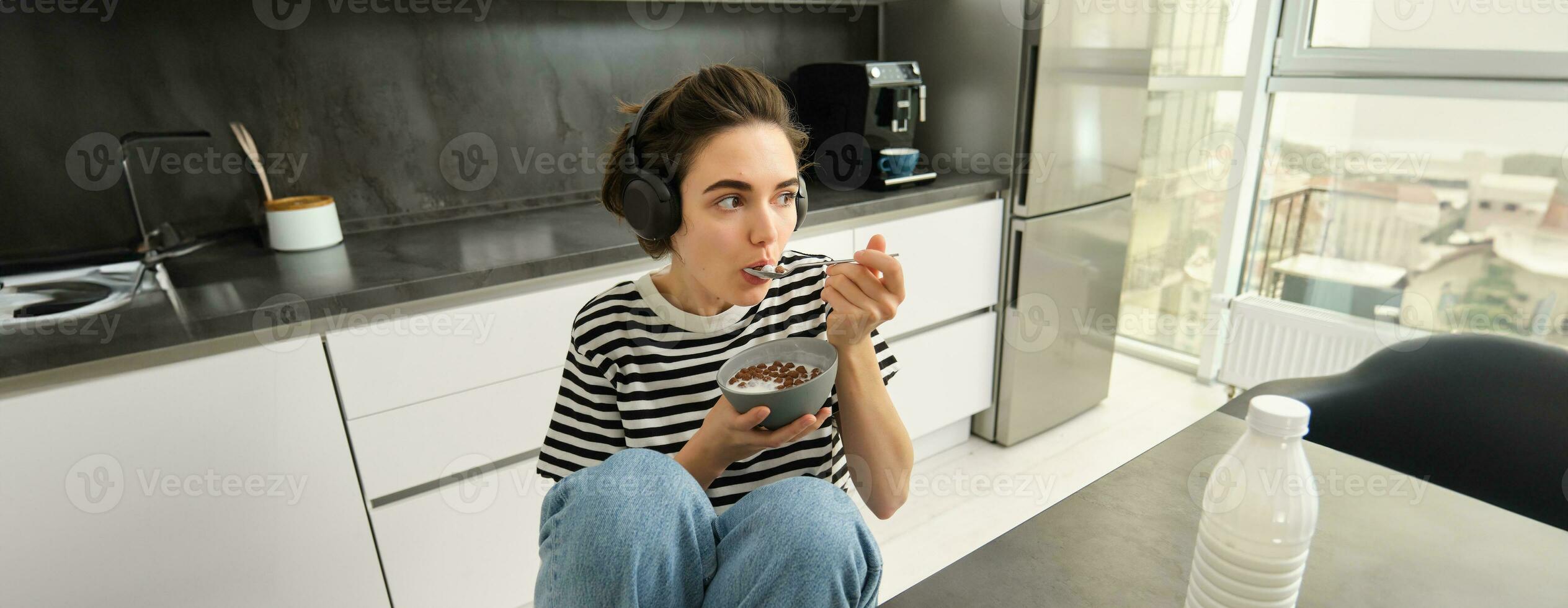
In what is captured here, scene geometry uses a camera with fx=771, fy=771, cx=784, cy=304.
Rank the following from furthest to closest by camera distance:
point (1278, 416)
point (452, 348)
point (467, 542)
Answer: point (467, 542)
point (452, 348)
point (1278, 416)

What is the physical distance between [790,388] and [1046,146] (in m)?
1.65

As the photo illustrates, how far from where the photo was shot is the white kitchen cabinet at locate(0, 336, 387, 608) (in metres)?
1.16

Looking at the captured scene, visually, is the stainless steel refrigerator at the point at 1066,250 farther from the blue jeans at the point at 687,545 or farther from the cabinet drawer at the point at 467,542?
the blue jeans at the point at 687,545

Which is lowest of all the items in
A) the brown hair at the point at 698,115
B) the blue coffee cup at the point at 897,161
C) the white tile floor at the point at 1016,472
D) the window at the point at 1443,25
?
the white tile floor at the point at 1016,472

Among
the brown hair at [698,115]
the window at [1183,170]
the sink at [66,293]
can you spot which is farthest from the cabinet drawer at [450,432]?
the window at [1183,170]

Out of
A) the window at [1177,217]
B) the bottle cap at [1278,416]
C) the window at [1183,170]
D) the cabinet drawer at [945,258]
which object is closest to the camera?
the bottle cap at [1278,416]

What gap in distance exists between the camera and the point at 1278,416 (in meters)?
0.52

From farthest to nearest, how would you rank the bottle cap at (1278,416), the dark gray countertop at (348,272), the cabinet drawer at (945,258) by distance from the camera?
the cabinet drawer at (945,258) < the dark gray countertop at (348,272) < the bottle cap at (1278,416)

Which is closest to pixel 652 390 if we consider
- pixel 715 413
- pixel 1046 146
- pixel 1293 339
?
pixel 715 413

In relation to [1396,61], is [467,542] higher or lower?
lower

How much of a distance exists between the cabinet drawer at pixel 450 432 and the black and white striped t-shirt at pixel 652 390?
0.60 m

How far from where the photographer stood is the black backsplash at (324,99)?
4.95 ft

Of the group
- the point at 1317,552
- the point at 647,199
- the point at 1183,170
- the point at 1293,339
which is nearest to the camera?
the point at 1317,552

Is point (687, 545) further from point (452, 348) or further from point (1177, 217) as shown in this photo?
point (1177, 217)
